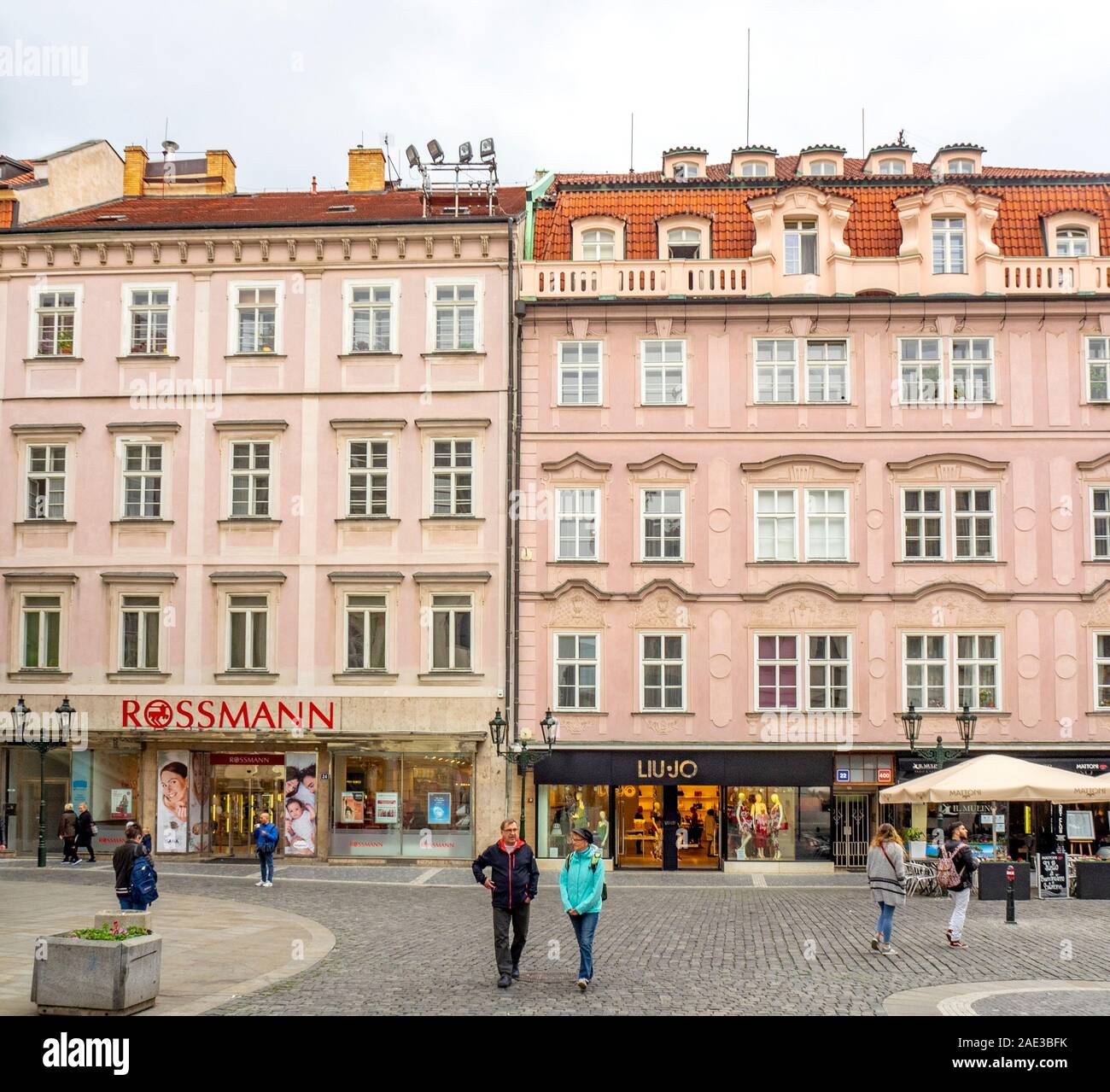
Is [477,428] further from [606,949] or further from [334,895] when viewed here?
[606,949]

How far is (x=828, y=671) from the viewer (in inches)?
1358

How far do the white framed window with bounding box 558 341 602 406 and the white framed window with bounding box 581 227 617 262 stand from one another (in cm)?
263

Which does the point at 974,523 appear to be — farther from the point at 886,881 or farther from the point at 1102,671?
the point at 886,881

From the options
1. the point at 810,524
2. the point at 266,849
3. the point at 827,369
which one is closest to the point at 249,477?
the point at 266,849

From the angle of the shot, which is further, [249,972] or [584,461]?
[584,461]

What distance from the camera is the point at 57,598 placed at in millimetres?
36344

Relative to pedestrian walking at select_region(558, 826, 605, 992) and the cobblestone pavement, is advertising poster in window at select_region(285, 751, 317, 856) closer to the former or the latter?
the cobblestone pavement

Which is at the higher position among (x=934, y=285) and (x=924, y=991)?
(x=934, y=285)

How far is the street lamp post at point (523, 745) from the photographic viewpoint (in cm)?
3256

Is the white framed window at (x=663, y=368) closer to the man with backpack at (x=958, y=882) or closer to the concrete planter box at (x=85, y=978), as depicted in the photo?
the man with backpack at (x=958, y=882)

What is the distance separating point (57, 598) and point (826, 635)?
747 inches

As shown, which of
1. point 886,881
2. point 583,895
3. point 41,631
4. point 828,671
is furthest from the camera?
point 41,631

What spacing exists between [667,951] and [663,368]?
19.3 m
